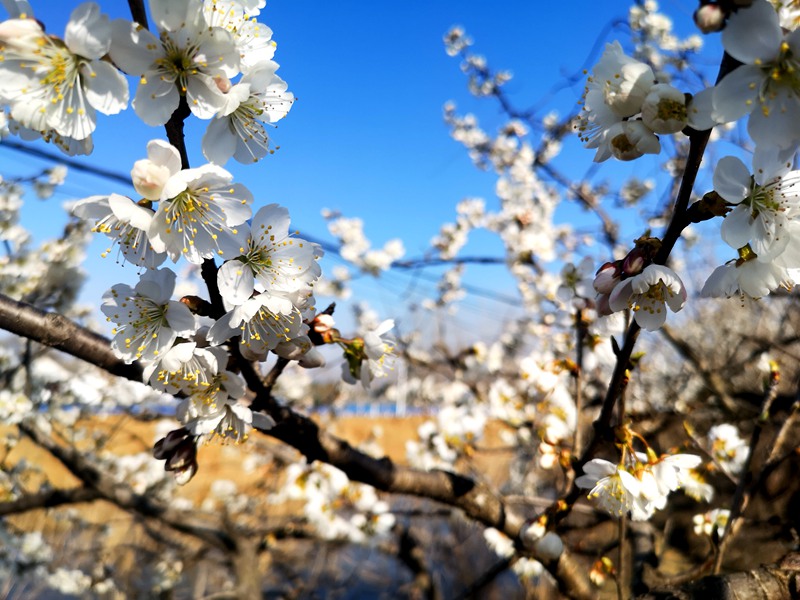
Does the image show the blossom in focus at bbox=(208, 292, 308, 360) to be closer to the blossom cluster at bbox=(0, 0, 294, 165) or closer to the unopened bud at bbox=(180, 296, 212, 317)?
the unopened bud at bbox=(180, 296, 212, 317)

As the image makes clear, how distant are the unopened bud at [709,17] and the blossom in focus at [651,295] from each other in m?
0.30

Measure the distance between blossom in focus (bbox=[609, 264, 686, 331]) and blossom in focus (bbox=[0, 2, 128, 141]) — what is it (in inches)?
29.6

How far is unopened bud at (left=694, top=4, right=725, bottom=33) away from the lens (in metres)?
0.57

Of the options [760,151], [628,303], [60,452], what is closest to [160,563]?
[60,452]

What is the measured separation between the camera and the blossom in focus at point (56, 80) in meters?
0.67

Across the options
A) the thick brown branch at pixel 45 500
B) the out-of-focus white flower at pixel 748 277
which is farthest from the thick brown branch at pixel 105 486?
the out-of-focus white flower at pixel 748 277

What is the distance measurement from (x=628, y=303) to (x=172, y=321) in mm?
701

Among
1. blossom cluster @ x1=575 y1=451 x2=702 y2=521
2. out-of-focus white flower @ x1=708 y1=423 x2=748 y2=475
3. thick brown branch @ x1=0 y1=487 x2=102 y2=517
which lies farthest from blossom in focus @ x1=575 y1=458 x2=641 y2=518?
thick brown branch @ x1=0 y1=487 x2=102 y2=517

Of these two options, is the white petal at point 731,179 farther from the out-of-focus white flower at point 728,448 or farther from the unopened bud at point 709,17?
the out-of-focus white flower at point 728,448

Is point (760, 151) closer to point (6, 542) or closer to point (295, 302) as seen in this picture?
point (295, 302)

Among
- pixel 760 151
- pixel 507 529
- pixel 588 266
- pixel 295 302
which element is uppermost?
pixel 588 266

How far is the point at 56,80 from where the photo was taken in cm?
70

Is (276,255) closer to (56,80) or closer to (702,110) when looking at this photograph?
(56,80)

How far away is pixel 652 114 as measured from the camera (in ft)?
2.17
